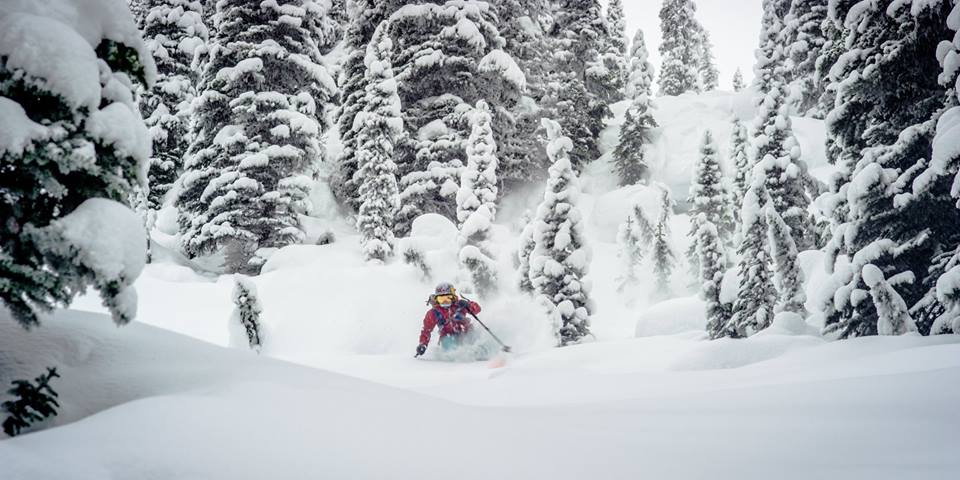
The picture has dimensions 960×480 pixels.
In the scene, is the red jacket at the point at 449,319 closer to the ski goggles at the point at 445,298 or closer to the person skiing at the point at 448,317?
the person skiing at the point at 448,317

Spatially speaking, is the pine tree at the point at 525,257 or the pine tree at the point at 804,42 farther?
the pine tree at the point at 804,42

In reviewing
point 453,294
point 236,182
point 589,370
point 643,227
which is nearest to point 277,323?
point 453,294

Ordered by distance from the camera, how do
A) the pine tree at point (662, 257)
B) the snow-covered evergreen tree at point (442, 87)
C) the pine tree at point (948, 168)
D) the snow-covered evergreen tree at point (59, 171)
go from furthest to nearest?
the pine tree at point (662, 257), the snow-covered evergreen tree at point (442, 87), the pine tree at point (948, 168), the snow-covered evergreen tree at point (59, 171)

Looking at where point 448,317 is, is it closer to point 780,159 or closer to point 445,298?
point 445,298

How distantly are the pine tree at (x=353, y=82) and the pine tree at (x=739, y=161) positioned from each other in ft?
51.8

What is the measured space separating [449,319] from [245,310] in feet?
14.0

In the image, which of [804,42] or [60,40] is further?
[804,42]

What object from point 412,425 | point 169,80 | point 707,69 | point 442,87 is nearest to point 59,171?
point 412,425

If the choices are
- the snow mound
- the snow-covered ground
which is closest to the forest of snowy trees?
the snow-covered ground

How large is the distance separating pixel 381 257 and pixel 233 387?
1449 cm

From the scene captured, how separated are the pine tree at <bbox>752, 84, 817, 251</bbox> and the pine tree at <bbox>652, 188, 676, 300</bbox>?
7.72 metres

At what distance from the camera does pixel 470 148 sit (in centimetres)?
1641

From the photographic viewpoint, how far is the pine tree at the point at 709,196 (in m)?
20.9

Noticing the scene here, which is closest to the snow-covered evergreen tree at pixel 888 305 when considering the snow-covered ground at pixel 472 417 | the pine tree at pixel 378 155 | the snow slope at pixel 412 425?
the snow-covered ground at pixel 472 417
